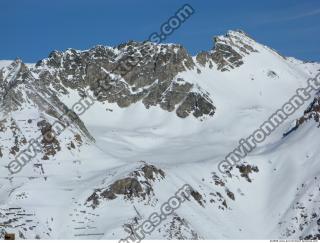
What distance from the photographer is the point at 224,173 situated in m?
112

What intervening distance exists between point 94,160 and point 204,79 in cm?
7594

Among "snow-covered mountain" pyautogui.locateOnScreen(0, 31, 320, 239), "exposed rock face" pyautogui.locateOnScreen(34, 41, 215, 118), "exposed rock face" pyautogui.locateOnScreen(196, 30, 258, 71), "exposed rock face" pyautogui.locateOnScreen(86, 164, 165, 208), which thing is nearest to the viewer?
"snow-covered mountain" pyautogui.locateOnScreen(0, 31, 320, 239)

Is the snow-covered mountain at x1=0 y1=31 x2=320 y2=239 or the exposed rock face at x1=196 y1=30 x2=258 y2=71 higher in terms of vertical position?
the exposed rock face at x1=196 y1=30 x2=258 y2=71

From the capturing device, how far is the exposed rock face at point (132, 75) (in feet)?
548

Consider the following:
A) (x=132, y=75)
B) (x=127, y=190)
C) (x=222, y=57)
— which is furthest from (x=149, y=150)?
(x=222, y=57)

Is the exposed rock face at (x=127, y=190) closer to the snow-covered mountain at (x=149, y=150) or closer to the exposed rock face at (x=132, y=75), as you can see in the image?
the snow-covered mountain at (x=149, y=150)

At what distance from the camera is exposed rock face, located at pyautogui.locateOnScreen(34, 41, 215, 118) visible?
6575 inches

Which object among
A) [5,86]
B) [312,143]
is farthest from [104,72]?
[312,143]

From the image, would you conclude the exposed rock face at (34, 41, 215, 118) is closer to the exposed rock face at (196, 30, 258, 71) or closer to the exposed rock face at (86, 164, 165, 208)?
the exposed rock face at (196, 30, 258, 71)

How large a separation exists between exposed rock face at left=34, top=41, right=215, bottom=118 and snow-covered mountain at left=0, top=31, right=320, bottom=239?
1.11 ft

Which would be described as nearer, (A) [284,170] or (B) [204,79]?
(A) [284,170]

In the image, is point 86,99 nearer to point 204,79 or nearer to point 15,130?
point 204,79

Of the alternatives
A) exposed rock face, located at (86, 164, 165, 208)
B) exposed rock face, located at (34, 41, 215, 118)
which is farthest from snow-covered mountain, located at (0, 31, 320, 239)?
exposed rock face, located at (34, 41, 215, 118)

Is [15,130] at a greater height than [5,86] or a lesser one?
lesser
